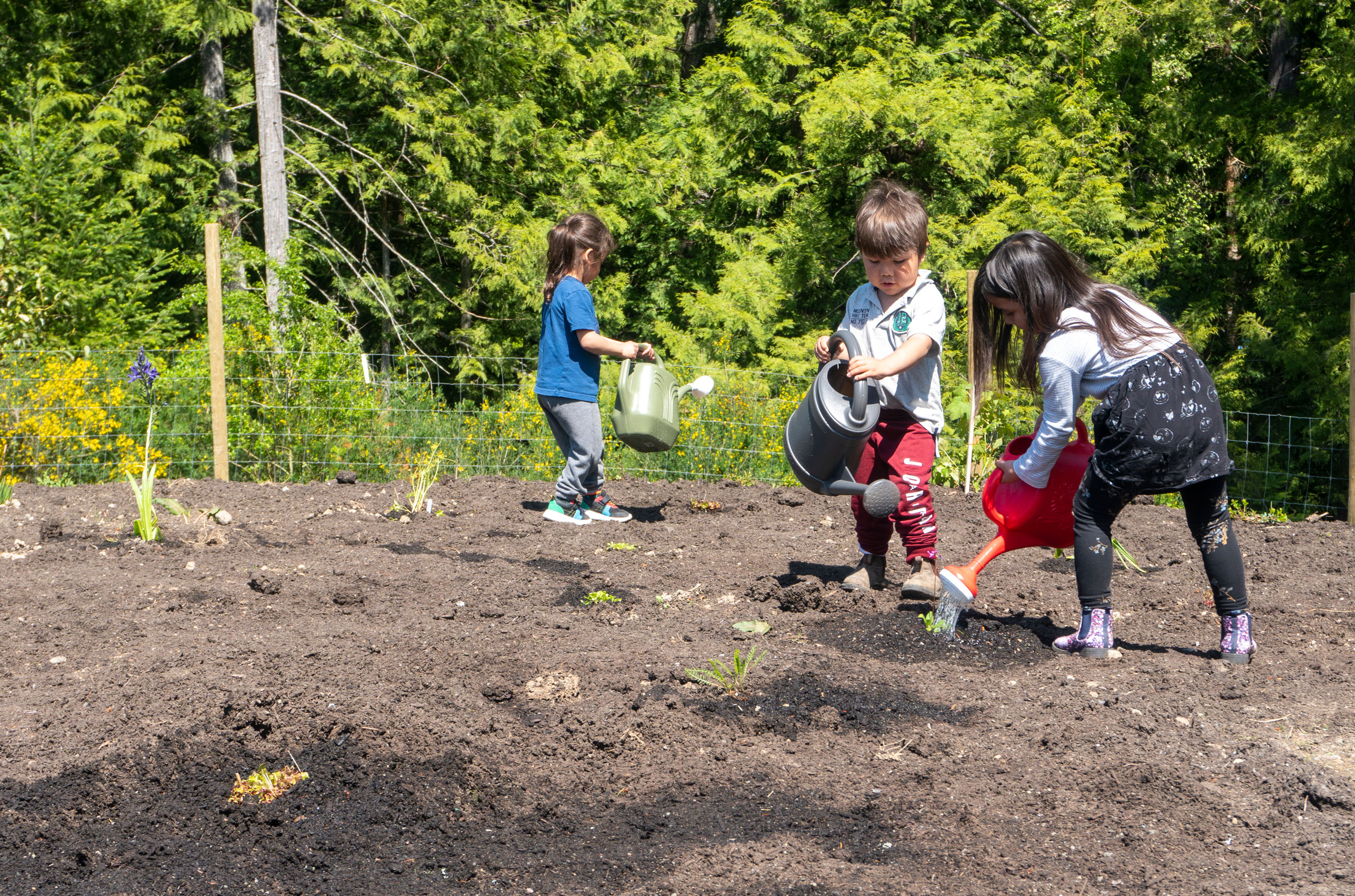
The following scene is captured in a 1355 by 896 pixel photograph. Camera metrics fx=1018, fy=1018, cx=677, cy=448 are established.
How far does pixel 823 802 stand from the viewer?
228 centimetres

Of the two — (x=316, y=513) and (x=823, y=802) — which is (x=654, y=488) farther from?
(x=823, y=802)

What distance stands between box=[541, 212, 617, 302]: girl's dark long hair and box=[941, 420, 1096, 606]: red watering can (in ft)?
8.29

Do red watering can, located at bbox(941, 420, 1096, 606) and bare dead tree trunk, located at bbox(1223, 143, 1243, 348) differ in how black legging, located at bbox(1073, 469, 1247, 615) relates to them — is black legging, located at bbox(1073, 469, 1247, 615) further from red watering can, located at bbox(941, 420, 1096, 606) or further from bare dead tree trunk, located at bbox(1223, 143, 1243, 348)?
bare dead tree trunk, located at bbox(1223, 143, 1243, 348)

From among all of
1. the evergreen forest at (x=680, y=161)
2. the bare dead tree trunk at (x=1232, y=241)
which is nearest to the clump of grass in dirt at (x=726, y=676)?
the evergreen forest at (x=680, y=161)

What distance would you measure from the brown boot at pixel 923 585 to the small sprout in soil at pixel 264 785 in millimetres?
2165

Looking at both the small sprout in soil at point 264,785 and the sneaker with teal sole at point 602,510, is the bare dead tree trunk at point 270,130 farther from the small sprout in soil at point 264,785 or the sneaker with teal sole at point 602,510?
the small sprout in soil at point 264,785

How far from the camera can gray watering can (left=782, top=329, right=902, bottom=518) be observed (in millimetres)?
3312

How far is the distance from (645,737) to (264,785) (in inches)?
35.6

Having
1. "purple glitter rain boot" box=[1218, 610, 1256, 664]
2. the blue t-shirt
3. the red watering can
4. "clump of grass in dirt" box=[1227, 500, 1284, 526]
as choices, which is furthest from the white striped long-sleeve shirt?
"clump of grass in dirt" box=[1227, 500, 1284, 526]

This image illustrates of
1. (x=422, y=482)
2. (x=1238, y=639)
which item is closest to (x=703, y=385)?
(x=422, y=482)

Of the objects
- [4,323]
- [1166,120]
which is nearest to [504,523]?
[4,323]

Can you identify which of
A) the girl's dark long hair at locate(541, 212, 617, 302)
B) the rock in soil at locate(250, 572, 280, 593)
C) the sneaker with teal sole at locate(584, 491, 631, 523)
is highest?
the girl's dark long hair at locate(541, 212, 617, 302)

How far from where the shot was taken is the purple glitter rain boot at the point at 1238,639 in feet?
10.2

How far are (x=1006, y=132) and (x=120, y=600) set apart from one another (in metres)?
10.5
